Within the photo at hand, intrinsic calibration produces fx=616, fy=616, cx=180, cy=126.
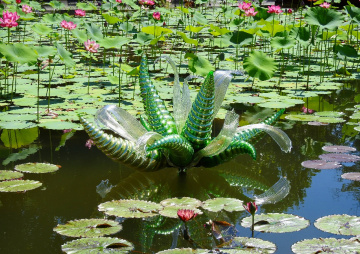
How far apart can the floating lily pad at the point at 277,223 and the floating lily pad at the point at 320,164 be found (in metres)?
0.68

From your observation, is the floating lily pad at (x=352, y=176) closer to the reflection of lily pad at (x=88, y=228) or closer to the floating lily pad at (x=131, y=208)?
the floating lily pad at (x=131, y=208)

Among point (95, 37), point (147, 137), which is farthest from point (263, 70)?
point (147, 137)

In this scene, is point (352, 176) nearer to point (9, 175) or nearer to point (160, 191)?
point (160, 191)

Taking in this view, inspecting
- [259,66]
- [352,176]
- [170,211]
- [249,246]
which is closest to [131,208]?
[170,211]

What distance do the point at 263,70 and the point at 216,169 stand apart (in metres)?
1.78

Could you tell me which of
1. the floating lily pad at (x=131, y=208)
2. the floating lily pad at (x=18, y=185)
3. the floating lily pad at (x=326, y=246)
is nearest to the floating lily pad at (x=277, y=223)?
the floating lily pad at (x=326, y=246)

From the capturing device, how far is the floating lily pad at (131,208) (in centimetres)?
225

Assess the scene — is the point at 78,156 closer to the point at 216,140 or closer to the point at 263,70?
the point at 216,140

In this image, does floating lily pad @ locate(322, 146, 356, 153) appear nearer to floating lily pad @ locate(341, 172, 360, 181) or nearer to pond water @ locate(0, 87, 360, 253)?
pond water @ locate(0, 87, 360, 253)

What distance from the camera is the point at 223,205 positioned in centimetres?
235

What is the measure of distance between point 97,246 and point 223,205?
592mm

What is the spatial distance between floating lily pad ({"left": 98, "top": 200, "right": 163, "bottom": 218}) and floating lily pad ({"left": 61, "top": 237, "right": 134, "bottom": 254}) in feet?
0.77

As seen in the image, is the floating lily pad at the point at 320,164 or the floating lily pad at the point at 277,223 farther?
the floating lily pad at the point at 320,164

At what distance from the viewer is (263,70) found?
4516 mm
